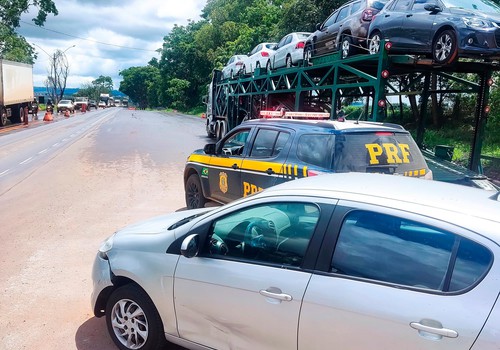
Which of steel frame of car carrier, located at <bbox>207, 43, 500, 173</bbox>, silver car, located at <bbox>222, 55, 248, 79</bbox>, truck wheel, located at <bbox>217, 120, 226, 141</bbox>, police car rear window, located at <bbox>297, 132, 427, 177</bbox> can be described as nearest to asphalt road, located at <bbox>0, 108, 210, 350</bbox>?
truck wheel, located at <bbox>217, 120, 226, 141</bbox>

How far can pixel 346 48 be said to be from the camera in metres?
9.06

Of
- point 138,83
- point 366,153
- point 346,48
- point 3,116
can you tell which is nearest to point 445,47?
point 346,48

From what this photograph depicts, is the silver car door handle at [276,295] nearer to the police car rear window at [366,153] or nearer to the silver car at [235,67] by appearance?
the police car rear window at [366,153]

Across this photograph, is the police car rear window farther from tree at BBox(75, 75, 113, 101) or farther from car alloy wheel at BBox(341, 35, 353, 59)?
tree at BBox(75, 75, 113, 101)

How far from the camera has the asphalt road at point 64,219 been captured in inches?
145

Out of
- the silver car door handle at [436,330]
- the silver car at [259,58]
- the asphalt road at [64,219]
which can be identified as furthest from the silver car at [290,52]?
the silver car door handle at [436,330]

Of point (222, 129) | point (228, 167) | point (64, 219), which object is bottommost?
point (64, 219)

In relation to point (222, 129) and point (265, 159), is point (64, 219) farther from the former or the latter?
point (222, 129)

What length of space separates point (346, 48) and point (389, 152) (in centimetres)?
525

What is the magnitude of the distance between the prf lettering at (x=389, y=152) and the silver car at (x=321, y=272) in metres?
1.54

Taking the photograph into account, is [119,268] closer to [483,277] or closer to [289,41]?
[483,277]

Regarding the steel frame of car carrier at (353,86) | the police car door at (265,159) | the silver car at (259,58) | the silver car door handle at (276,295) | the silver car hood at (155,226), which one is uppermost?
the silver car at (259,58)

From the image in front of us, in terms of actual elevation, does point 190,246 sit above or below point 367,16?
below

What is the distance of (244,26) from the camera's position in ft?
147
